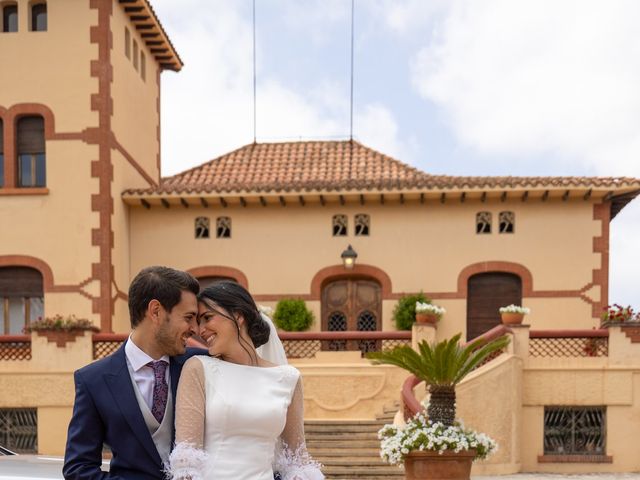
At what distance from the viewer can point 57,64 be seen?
64.6 ft

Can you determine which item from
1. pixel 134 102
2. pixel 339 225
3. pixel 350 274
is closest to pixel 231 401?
pixel 350 274

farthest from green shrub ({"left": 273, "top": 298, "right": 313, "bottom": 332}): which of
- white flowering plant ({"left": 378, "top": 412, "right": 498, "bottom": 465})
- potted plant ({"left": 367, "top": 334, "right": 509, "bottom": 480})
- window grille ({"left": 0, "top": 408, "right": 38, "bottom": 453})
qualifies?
white flowering plant ({"left": 378, "top": 412, "right": 498, "bottom": 465})

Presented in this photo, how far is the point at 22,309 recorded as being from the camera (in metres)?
19.9

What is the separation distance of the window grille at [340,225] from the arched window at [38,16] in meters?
8.65

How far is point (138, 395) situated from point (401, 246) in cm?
1775

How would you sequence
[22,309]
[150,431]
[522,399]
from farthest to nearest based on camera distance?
[22,309] → [522,399] → [150,431]

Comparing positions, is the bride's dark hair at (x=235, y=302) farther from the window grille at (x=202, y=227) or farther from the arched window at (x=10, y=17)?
the arched window at (x=10, y=17)

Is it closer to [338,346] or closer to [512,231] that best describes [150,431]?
[338,346]

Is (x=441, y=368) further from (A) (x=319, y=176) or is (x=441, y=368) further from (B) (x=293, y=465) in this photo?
(A) (x=319, y=176)

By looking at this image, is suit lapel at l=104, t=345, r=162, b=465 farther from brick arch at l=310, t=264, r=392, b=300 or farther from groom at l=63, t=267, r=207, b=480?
brick arch at l=310, t=264, r=392, b=300

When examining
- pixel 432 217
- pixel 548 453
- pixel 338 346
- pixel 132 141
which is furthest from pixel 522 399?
pixel 132 141

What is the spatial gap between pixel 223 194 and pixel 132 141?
2.99m

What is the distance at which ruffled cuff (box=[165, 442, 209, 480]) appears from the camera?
342cm

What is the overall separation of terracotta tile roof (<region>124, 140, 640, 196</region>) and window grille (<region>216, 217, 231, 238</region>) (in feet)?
3.17
